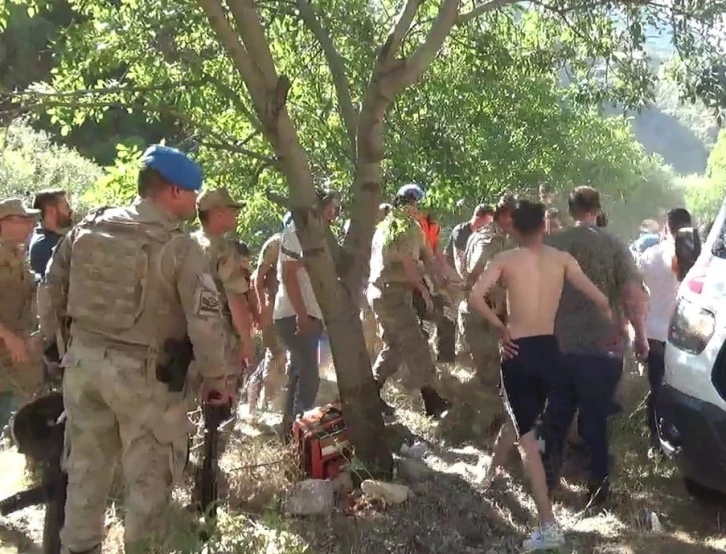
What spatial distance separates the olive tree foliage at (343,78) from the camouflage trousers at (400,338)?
0.85 m

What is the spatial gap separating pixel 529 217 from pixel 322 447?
166 centimetres

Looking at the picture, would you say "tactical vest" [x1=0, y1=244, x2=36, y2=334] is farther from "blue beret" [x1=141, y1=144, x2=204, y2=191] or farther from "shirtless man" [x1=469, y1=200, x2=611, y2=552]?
"shirtless man" [x1=469, y1=200, x2=611, y2=552]

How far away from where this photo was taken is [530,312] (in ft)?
14.4

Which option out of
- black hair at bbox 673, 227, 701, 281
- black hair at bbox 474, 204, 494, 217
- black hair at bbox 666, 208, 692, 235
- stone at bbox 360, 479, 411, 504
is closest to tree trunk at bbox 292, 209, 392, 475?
stone at bbox 360, 479, 411, 504

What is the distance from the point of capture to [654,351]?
562 cm

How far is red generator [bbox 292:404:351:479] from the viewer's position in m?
4.66

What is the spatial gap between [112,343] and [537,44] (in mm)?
4690

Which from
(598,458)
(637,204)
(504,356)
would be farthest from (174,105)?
(637,204)

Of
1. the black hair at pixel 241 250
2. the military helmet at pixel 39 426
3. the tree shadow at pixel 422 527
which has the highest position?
the black hair at pixel 241 250

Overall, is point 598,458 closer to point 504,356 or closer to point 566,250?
point 504,356

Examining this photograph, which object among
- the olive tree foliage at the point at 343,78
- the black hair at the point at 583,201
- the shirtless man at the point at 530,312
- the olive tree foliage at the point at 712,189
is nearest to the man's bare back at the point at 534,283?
the shirtless man at the point at 530,312

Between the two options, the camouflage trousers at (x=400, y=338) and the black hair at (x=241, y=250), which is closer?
the black hair at (x=241, y=250)

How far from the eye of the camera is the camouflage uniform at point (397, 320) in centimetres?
629

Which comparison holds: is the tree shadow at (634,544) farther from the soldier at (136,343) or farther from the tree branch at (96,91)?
the tree branch at (96,91)
